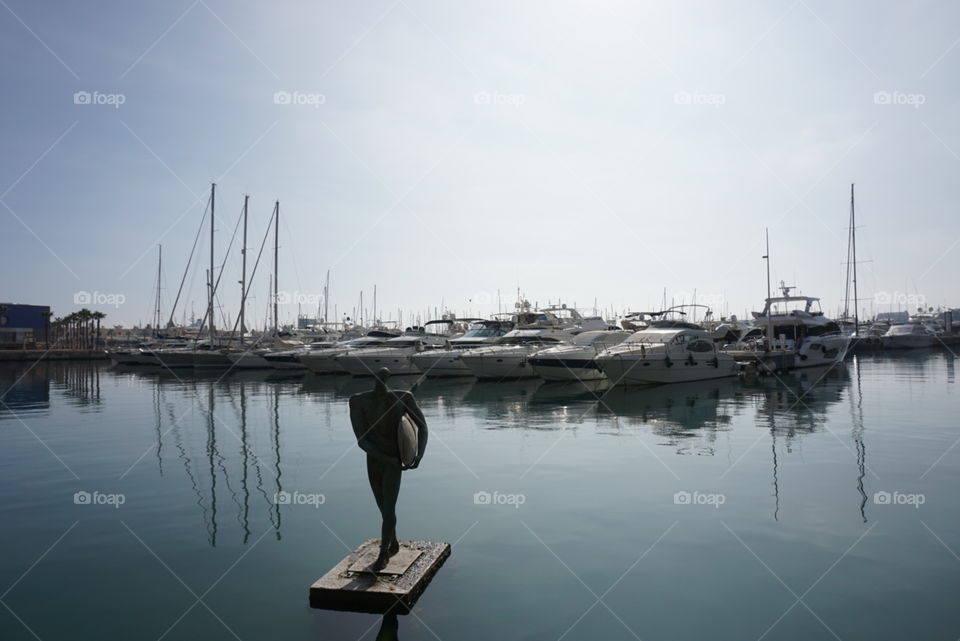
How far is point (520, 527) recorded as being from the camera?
9.27 meters

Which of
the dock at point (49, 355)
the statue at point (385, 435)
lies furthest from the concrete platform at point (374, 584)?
the dock at point (49, 355)

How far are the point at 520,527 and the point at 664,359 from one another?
872 inches

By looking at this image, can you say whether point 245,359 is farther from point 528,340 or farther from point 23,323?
point 23,323

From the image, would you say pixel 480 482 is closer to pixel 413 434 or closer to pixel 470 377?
pixel 413 434

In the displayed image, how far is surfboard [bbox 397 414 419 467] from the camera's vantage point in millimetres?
6633

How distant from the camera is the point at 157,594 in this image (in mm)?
7059

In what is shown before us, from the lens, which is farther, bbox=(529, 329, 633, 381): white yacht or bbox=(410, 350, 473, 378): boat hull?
bbox=(410, 350, 473, 378): boat hull

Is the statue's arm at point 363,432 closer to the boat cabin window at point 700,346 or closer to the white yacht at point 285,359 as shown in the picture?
the boat cabin window at point 700,346

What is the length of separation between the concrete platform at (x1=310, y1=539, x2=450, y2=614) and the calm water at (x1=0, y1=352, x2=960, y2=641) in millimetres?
149

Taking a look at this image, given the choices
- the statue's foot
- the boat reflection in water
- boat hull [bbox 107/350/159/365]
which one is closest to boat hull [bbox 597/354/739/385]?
the boat reflection in water

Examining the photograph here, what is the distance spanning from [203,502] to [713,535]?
824cm

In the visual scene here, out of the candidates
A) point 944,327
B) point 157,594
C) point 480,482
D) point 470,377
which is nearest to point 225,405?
point 470,377

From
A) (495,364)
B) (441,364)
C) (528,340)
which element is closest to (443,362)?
(441,364)

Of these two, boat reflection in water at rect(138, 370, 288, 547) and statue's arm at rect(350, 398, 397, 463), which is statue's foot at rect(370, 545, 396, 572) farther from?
boat reflection in water at rect(138, 370, 288, 547)
